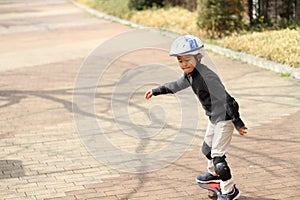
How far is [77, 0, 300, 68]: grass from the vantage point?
444 inches

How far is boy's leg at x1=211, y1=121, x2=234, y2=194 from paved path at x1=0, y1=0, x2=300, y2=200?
17.4 inches

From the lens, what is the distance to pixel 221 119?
4.93 metres

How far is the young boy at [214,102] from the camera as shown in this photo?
4863mm

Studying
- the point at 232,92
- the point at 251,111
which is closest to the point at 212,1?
the point at 232,92

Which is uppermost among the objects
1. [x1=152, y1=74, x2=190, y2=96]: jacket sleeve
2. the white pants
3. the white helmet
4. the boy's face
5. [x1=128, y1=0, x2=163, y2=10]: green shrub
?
the white helmet

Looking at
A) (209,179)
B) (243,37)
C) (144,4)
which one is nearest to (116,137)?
(209,179)

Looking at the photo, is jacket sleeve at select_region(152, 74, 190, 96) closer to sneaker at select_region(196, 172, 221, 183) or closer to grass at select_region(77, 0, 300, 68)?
sneaker at select_region(196, 172, 221, 183)

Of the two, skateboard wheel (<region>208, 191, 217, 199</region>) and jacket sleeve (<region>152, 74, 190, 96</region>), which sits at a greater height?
jacket sleeve (<region>152, 74, 190, 96</region>)

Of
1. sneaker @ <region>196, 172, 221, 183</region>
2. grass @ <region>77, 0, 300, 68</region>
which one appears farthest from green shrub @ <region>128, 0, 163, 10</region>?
sneaker @ <region>196, 172, 221, 183</region>

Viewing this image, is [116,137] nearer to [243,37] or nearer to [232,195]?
[232,195]

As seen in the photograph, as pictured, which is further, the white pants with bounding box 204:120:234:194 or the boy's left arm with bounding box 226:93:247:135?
the white pants with bounding box 204:120:234:194

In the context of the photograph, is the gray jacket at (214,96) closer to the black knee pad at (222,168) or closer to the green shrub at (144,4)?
the black knee pad at (222,168)

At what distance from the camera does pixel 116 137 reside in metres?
7.39

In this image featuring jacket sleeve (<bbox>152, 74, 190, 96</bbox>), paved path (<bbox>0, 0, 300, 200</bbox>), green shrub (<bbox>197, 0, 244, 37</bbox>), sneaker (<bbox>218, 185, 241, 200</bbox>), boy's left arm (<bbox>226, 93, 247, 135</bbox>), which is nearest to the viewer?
boy's left arm (<bbox>226, 93, 247, 135</bbox>)
